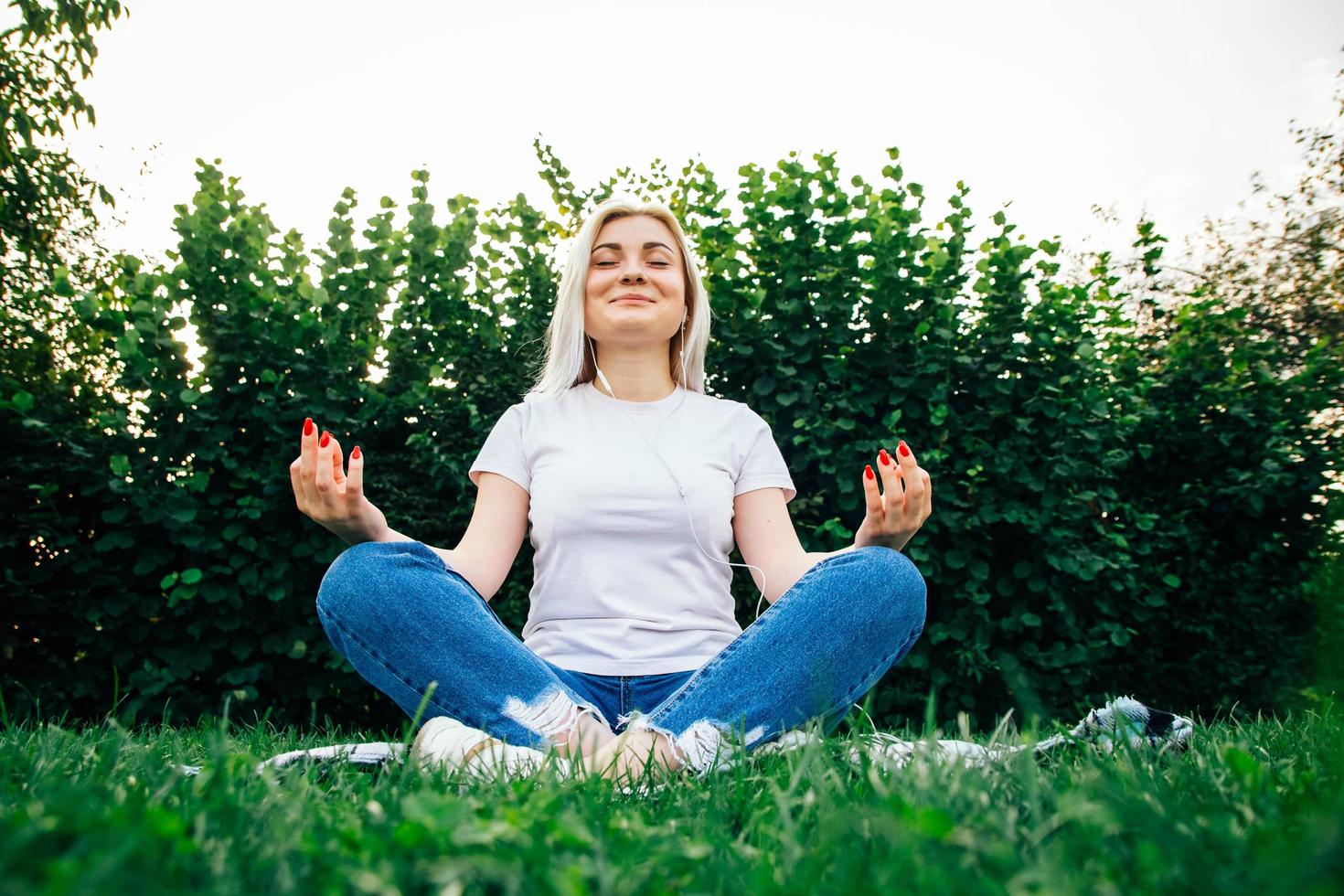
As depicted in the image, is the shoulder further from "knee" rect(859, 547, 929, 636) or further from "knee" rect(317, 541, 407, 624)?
"knee" rect(317, 541, 407, 624)

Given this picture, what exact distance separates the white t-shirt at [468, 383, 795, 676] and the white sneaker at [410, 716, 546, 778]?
479 millimetres

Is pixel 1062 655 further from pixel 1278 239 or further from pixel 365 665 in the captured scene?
pixel 1278 239

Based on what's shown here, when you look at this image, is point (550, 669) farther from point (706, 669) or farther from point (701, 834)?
point (701, 834)

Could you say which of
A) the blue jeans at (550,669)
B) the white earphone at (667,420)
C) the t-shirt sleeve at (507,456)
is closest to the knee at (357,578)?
the blue jeans at (550,669)

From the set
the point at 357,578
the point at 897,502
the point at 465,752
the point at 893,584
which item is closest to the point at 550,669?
the point at 465,752

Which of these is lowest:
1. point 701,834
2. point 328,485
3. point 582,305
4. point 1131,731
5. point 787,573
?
point 1131,731

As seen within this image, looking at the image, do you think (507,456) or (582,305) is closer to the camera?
(507,456)

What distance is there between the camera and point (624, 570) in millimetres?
2254

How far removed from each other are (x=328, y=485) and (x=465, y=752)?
0.69 metres

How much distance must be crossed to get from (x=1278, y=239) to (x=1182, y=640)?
313 inches

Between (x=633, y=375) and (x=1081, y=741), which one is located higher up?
(x=633, y=375)

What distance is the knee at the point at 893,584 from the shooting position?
1840mm

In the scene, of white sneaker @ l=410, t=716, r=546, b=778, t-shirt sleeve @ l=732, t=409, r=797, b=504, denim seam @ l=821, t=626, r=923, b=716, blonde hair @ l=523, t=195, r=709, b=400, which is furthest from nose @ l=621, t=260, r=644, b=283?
white sneaker @ l=410, t=716, r=546, b=778

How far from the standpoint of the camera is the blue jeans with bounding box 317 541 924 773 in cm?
172
